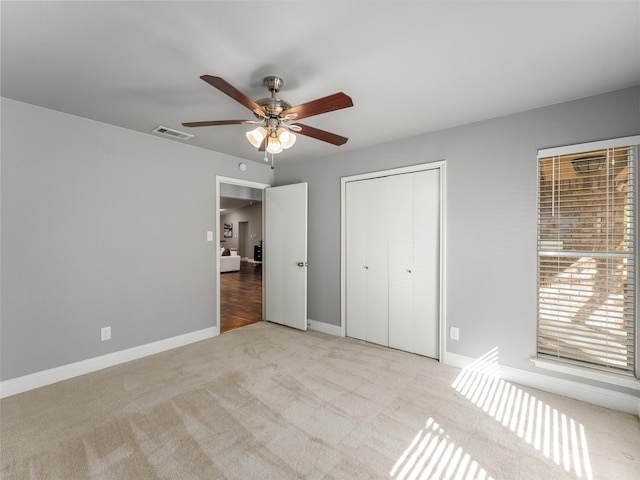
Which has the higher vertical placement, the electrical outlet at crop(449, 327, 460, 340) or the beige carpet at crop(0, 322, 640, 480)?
the electrical outlet at crop(449, 327, 460, 340)

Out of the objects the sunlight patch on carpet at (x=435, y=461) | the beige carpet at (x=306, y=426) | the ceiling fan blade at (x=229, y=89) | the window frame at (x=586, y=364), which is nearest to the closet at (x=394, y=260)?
the beige carpet at (x=306, y=426)

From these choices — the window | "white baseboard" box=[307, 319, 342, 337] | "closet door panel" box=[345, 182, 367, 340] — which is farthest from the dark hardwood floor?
the window

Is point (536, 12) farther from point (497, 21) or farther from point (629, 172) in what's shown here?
point (629, 172)

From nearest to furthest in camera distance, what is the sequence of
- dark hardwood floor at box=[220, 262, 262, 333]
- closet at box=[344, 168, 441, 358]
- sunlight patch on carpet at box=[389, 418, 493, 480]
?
sunlight patch on carpet at box=[389, 418, 493, 480]
closet at box=[344, 168, 441, 358]
dark hardwood floor at box=[220, 262, 262, 333]

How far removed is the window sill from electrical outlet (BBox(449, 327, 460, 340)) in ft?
2.01

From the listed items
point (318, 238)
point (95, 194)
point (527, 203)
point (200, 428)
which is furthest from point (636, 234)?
point (95, 194)

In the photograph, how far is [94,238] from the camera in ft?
9.21

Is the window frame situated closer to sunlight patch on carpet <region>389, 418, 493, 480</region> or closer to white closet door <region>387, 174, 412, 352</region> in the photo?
white closet door <region>387, 174, 412, 352</region>

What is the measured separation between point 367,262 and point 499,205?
1.54 m

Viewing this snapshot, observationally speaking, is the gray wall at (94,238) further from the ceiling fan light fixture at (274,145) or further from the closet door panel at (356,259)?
the ceiling fan light fixture at (274,145)

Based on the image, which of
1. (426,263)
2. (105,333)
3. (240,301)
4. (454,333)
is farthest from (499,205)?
(240,301)

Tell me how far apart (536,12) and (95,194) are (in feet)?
12.0

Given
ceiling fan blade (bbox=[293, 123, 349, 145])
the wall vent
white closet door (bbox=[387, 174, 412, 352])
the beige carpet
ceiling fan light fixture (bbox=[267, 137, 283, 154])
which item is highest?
the wall vent

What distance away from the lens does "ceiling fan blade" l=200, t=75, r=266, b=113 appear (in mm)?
1417
